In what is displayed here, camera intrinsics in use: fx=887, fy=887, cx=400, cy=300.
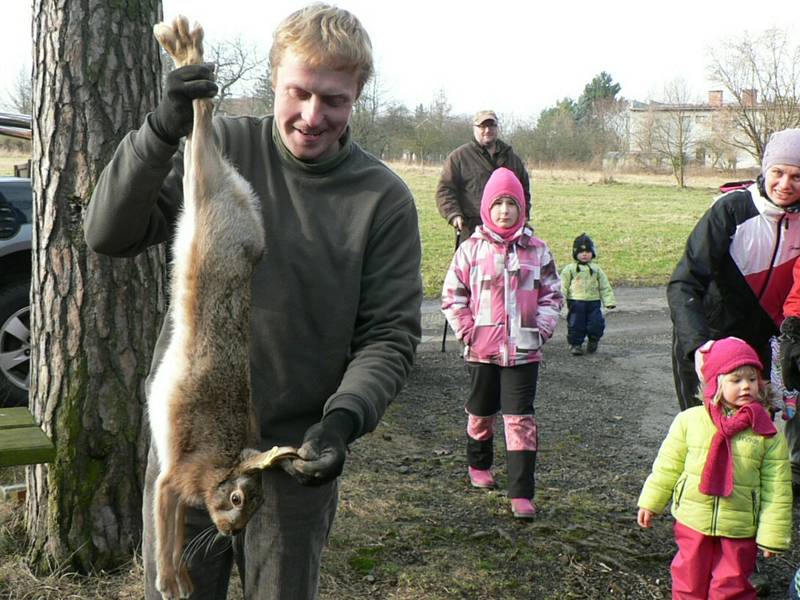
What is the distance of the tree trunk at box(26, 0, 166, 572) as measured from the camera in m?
3.71

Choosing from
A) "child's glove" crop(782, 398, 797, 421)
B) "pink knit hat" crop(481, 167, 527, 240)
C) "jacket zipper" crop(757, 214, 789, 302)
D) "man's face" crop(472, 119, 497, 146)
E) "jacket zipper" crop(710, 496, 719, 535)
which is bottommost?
"jacket zipper" crop(710, 496, 719, 535)

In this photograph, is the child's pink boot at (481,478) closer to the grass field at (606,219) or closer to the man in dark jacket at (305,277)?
the man in dark jacket at (305,277)

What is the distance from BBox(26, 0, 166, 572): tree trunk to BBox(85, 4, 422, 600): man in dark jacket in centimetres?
134

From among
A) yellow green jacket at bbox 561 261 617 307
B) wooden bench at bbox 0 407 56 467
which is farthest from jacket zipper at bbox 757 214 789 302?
yellow green jacket at bbox 561 261 617 307

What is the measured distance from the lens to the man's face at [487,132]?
8.56 metres

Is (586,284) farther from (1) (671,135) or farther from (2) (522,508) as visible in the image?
(1) (671,135)

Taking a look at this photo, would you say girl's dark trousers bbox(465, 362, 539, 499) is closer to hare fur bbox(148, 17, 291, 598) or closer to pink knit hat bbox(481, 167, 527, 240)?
pink knit hat bbox(481, 167, 527, 240)

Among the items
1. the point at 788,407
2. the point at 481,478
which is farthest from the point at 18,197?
the point at 788,407

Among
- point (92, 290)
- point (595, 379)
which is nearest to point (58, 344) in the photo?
point (92, 290)

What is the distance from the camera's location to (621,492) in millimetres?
5492

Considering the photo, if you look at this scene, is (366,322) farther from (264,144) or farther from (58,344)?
(58,344)

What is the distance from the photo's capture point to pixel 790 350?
431cm

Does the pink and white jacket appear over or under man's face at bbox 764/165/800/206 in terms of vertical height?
under

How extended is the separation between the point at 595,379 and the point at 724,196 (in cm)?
397
